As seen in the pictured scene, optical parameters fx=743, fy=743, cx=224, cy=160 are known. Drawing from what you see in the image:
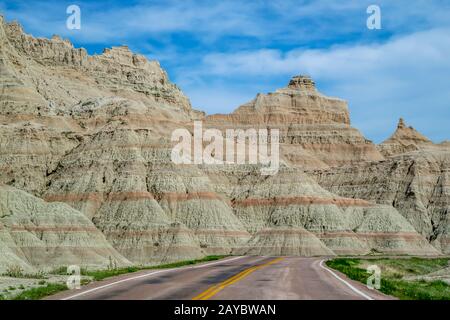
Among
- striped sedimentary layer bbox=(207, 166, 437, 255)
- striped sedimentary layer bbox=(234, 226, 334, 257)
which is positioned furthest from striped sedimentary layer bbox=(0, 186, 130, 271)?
striped sedimentary layer bbox=(207, 166, 437, 255)

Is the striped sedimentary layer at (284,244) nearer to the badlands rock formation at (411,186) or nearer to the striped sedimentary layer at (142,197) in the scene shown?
the striped sedimentary layer at (142,197)

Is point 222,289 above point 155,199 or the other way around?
the other way around

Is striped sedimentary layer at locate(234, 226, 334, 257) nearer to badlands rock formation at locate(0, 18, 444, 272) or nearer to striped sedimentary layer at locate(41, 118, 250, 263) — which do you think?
badlands rock formation at locate(0, 18, 444, 272)

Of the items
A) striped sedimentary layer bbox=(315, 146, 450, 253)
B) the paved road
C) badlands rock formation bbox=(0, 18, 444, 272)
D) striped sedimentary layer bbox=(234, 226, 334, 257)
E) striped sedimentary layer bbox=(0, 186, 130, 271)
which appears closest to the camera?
the paved road

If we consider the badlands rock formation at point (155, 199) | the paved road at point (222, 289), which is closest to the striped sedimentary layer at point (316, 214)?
the badlands rock formation at point (155, 199)

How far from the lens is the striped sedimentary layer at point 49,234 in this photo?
6938 centimetres

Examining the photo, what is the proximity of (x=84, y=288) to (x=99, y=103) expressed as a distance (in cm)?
11427

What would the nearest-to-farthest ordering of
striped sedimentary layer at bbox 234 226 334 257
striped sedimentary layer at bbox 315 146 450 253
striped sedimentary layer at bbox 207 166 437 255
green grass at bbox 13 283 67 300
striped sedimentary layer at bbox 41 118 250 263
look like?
green grass at bbox 13 283 67 300 → striped sedimentary layer at bbox 234 226 334 257 → striped sedimentary layer at bbox 41 118 250 263 → striped sedimentary layer at bbox 207 166 437 255 → striped sedimentary layer at bbox 315 146 450 253

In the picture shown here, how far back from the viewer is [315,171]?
16975 centimetres

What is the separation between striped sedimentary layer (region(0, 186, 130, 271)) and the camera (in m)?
69.4

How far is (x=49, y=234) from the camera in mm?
73750

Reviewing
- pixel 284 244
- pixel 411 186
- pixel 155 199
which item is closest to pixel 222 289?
pixel 284 244

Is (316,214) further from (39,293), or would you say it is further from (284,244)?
(39,293)
